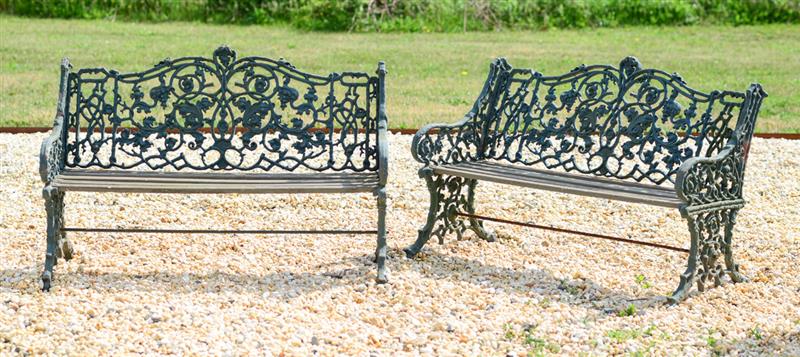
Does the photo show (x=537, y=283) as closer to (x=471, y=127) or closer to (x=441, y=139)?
(x=441, y=139)

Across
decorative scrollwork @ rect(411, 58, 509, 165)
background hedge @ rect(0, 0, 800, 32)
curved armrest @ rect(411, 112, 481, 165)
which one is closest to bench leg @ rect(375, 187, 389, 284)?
curved armrest @ rect(411, 112, 481, 165)

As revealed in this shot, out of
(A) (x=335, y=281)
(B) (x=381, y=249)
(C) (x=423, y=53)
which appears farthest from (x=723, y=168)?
(C) (x=423, y=53)

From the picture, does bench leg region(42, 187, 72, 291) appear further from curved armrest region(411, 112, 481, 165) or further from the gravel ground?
curved armrest region(411, 112, 481, 165)

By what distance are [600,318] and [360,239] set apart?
1.75m

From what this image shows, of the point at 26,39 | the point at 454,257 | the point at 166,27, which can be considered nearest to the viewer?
the point at 454,257

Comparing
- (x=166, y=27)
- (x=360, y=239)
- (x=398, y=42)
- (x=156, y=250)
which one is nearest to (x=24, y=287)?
(x=156, y=250)

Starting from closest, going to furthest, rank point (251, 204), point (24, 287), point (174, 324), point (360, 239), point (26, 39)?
point (174, 324) → point (24, 287) → point (360, 239) → point (251, 204) → point (26, 39)

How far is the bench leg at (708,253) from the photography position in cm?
506

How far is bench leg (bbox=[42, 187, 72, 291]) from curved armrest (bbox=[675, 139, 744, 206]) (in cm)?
273

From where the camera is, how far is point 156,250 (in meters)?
5.88

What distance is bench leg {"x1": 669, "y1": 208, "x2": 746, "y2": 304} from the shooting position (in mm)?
5062

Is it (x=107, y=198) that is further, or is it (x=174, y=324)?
(x=107, y=198)

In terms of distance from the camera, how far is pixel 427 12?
18.4 meters

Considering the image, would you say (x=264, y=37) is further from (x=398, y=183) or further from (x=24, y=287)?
(x=24, y=287)
